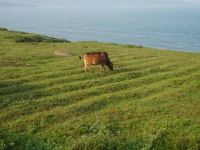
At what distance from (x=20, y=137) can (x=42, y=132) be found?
103 centimetres

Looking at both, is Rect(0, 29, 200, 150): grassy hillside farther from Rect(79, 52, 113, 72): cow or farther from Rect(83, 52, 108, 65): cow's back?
Rect(83, 52, 108, 65): cow's back

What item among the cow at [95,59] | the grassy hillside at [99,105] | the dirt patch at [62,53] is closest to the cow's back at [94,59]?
the cow at [95,59]

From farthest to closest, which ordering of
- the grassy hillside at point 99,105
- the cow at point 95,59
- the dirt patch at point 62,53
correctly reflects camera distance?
the dirt patch at point 62,53, the cow at point 95,59, the grassy hillside at point 99,105

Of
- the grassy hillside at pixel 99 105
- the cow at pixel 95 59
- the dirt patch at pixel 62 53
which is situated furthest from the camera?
the dirt patch at pixel 62 53

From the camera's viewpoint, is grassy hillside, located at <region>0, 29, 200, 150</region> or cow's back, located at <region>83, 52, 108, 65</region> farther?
cow's back, located at <region>83, 52, 108, 65</region>

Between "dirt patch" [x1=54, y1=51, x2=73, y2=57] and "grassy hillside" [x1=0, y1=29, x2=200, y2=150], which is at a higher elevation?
"dirt patch" [x1=54, y1=51, x2=73, y2=57]

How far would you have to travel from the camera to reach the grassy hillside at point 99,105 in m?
18.1

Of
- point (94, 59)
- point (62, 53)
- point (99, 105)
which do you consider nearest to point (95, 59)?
point (94, 59)

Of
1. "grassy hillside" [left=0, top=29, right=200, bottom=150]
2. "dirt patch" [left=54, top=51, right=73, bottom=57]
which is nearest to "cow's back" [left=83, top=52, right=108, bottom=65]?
"grassy hillside" [left=0, top=29, right=200, bottom=150]

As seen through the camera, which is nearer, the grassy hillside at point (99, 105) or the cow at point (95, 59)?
the grassy hillside at point (99, 105)

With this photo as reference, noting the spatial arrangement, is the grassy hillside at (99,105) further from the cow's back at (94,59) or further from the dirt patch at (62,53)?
the dirt patch at (62,53)

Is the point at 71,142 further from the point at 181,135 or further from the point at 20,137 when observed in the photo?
the point at 181,135

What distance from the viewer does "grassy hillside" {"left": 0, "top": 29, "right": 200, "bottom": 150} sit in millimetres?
18078

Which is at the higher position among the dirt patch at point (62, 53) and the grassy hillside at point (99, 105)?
the dirt patch at point (62, 53)
